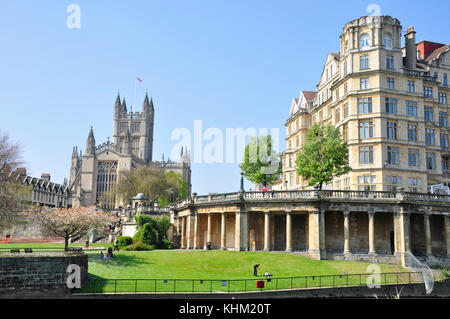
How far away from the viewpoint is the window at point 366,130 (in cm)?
5788

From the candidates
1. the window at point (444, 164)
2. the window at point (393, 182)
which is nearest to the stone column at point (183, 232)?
the window at point (393, 182)

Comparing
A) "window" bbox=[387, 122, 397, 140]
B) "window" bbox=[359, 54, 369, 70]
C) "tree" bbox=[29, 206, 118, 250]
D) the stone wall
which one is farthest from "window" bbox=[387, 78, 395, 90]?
the stone wall

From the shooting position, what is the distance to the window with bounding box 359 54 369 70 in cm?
5928

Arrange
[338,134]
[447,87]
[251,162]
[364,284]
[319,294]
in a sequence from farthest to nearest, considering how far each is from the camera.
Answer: [251,162]
[447,87]
[338,134]
[364,284]
[319,294]

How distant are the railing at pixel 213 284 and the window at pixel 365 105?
2616 cm

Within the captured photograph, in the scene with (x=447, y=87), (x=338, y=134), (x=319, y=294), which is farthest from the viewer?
(x=447, y=87)

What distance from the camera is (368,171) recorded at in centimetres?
5709

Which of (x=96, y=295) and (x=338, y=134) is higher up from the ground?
(x=338, y=134)

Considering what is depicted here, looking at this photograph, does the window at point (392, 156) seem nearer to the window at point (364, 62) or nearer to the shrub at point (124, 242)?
the window at point (364, 62)
